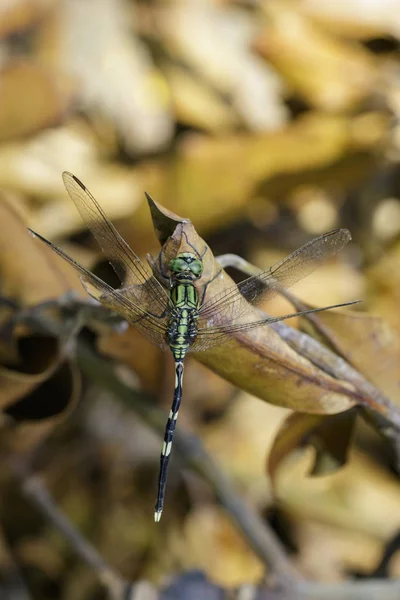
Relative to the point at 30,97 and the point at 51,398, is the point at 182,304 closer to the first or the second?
the point at 51,398

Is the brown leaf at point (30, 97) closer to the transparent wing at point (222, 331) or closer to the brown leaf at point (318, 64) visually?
the brown leaf at point (318, 64)

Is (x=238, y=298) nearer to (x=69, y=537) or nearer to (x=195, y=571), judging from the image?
(x=195, y=571)

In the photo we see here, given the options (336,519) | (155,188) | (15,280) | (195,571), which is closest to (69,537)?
(195,571)

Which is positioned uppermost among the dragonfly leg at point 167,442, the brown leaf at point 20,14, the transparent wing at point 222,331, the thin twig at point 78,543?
the brown leaf at point 20,14

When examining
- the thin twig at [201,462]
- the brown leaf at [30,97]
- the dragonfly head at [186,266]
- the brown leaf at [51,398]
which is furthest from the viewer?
the brown leaf at [30,97]

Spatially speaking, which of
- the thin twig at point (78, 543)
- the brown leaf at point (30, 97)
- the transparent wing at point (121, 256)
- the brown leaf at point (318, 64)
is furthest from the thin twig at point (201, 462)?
the brown leaf at point (318, 64)

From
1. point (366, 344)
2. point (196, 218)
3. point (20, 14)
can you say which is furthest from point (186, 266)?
point (20, 14)

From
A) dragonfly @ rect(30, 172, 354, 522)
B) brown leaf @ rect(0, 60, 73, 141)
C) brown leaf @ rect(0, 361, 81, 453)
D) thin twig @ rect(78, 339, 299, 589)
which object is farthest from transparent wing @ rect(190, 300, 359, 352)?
brown leaf @ rect(0, 60, 73, 141)
